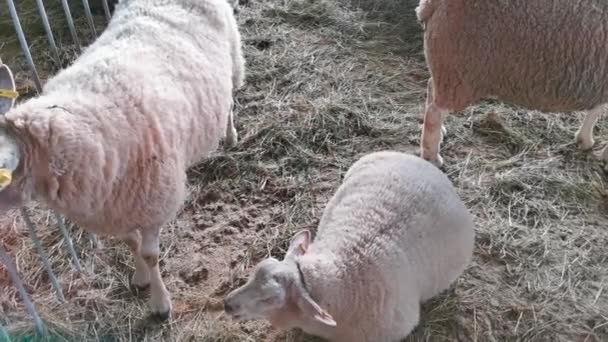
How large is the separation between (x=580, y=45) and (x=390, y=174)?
1258mm

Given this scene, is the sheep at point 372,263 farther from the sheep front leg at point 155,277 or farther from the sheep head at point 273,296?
the sheep front leg at point 155,277

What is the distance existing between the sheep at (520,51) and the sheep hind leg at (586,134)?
44 centimetres

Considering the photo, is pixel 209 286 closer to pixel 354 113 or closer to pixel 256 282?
pixel 256 282

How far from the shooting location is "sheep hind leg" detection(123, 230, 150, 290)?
2859 mm

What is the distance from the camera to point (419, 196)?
8.88 feet

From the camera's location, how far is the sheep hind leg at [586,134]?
3748 mm

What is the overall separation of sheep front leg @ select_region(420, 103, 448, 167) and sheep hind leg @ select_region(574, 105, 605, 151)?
3.13 feet

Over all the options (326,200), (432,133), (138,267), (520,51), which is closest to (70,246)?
(138,267)

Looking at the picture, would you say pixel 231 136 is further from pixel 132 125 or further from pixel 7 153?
pixel 7 153

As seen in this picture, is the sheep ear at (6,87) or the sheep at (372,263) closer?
the sheep ear at (6,87)

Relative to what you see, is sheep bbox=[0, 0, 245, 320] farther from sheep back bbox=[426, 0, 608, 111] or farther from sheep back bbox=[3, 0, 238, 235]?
sheep back bbox=[426, 0, 608, 111]

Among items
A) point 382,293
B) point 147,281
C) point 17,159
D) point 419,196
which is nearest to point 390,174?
point 419,196

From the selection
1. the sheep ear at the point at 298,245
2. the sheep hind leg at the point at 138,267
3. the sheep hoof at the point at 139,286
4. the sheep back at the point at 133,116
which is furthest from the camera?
the sheep hoof at the point at 139,286

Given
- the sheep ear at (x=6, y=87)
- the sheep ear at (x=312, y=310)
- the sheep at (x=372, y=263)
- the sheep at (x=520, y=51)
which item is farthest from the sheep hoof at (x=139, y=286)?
the sheep at (x=520, y=51)
